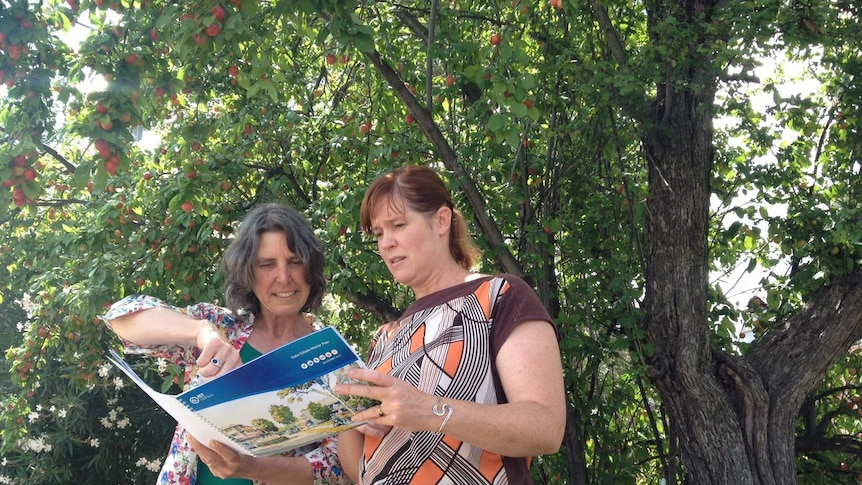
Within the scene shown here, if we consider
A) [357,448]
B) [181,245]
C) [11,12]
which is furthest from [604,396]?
[11,12]

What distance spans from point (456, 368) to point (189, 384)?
785 mm

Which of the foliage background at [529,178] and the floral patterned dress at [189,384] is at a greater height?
the foliage background at [529,178]

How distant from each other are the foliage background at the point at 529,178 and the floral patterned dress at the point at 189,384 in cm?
139

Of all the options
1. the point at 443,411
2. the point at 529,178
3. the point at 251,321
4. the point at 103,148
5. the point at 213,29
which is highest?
the point at 529,178

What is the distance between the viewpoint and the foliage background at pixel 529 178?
371cm

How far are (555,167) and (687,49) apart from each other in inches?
38.4

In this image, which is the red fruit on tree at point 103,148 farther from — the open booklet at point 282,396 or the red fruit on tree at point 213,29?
the open booklet at point 282,396

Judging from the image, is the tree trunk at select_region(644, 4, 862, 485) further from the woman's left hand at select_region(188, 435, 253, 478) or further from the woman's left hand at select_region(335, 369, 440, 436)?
the woman's left hand at select_region(335, 369, 440, 436)

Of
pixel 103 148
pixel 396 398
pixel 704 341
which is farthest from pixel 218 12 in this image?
pixel 704 341

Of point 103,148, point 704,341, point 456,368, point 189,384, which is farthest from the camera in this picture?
point 704,341

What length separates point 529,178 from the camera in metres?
4.45

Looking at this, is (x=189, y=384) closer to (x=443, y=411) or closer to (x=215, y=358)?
(x=215, y=358)

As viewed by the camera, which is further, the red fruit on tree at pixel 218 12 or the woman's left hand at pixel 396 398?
the red fruit on tree at pixel 218 12

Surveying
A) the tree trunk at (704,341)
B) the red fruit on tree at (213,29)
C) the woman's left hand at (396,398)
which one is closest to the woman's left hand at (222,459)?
the woman's left hand at (396,398)
